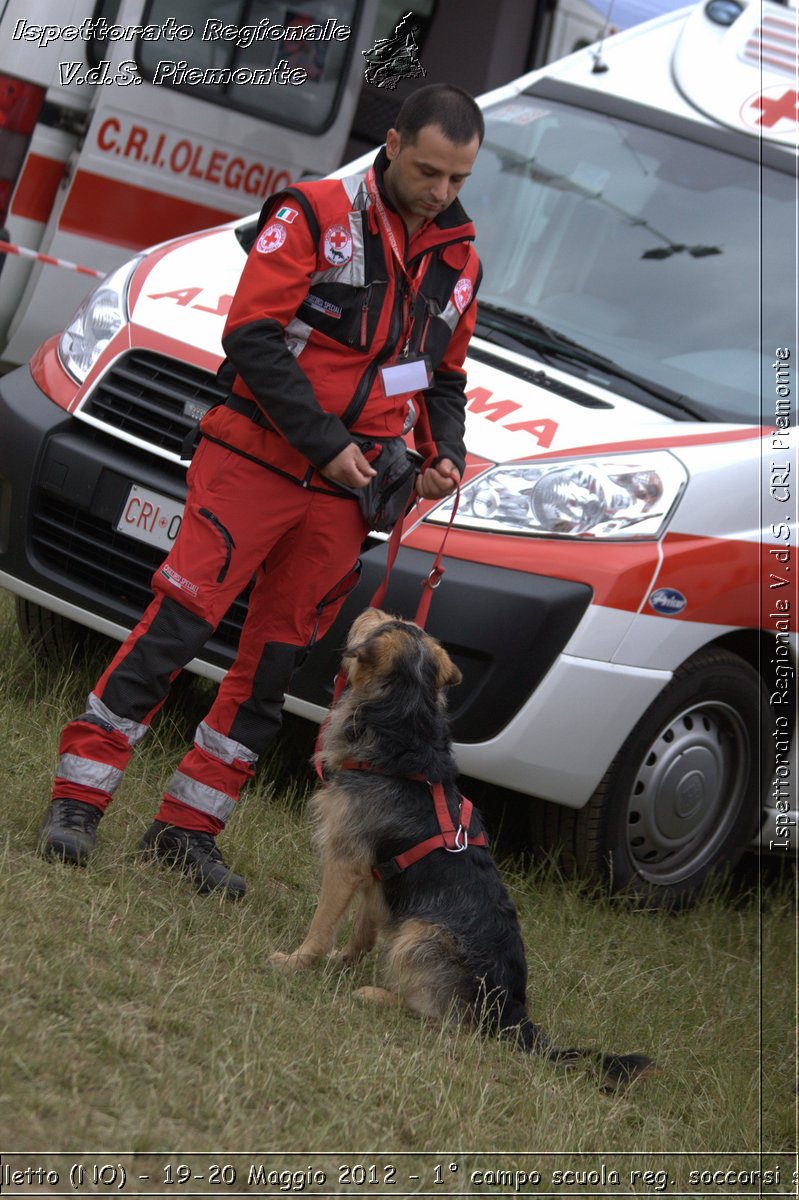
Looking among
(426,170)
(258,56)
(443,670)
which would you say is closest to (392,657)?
(443,670)

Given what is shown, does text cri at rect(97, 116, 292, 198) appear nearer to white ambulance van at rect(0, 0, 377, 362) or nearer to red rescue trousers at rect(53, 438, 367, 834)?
white ambulance van at rect(0, 0, 377, 362)

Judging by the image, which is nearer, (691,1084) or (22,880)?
(22,880)

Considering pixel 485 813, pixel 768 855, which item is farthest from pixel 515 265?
pixel 768 855

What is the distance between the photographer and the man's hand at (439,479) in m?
3.72

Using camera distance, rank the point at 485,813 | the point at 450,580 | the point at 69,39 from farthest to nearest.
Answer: the point at 69,39
the point at 485,813
the point at 450,580

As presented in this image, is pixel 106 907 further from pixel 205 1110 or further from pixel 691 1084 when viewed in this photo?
pixel 691 1084

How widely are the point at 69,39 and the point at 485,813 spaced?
12.8 feet

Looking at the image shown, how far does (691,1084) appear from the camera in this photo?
3.72 m

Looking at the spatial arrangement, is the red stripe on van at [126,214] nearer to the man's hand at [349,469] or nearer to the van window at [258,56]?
the van window at [258,56]

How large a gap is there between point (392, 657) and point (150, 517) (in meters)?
1.22

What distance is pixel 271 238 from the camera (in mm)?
3357

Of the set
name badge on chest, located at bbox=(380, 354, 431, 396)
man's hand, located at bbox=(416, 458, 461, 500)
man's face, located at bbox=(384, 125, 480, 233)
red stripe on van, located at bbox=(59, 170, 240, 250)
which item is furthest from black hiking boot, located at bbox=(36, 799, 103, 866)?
red stripe on van, located at bbox=(59, 170, 240, 250)

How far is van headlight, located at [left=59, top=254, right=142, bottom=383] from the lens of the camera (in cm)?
464

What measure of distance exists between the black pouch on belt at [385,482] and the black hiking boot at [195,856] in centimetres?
92
